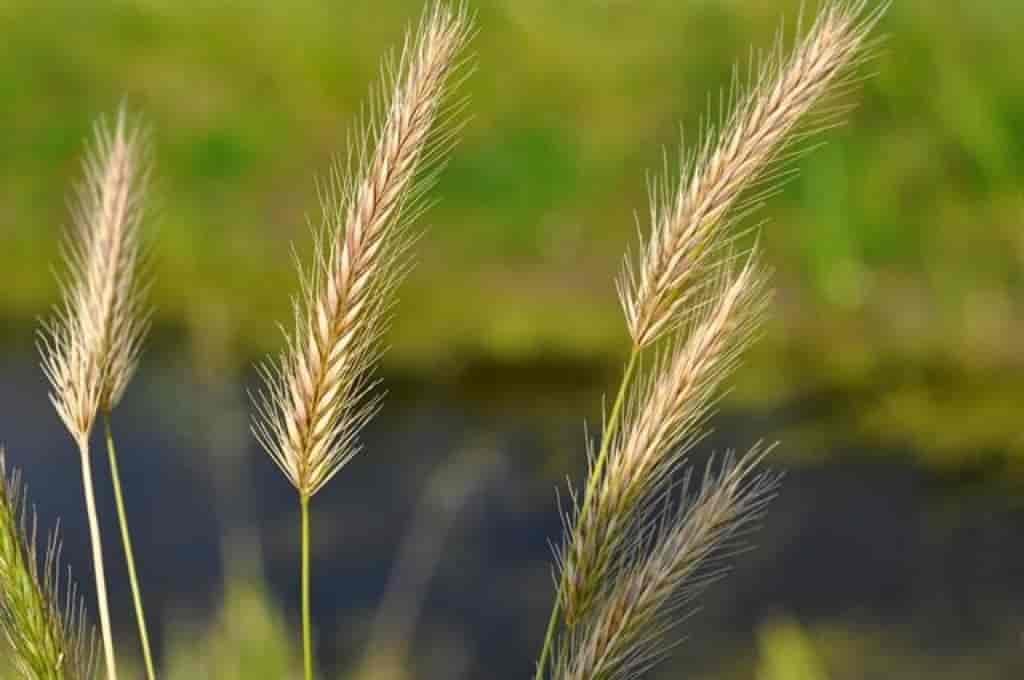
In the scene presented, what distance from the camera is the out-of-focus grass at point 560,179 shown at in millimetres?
3026

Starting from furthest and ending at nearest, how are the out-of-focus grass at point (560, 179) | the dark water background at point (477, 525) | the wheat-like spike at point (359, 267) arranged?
the out-of-focus grass at point (560, 179) → the dark water background at point (477, 525) → the wheat-like spike at point (359, 267)

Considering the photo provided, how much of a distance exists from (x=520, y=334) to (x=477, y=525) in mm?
660

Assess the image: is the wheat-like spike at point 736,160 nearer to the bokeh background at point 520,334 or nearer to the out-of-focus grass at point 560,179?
the bokeh background at point 520,334

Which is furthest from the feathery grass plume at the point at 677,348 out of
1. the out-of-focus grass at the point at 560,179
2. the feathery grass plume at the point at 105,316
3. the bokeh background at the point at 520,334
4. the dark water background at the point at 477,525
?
the out-of-focus grass at the point at 560,179

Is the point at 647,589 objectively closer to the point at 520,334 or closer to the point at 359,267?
the point at 359,267

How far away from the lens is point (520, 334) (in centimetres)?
325

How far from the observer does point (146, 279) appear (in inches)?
135

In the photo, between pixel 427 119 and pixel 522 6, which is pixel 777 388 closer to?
pixel 522 6

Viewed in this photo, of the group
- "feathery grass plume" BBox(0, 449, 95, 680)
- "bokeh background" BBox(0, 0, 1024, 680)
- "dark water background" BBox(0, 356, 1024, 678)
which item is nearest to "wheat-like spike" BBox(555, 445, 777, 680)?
"feathery grass plume" BBox(0, 449, 95, 680)

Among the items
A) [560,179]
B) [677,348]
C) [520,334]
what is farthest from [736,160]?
[560,179]

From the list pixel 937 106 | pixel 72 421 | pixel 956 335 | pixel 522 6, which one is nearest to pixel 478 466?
pixel 956 335

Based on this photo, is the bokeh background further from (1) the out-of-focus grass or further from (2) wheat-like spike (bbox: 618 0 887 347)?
(2) wheat-like spike (bbox: 618 0 887 347)

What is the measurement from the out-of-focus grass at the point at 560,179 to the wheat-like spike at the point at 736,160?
2212 mm

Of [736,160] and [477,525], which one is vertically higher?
[736,160]
